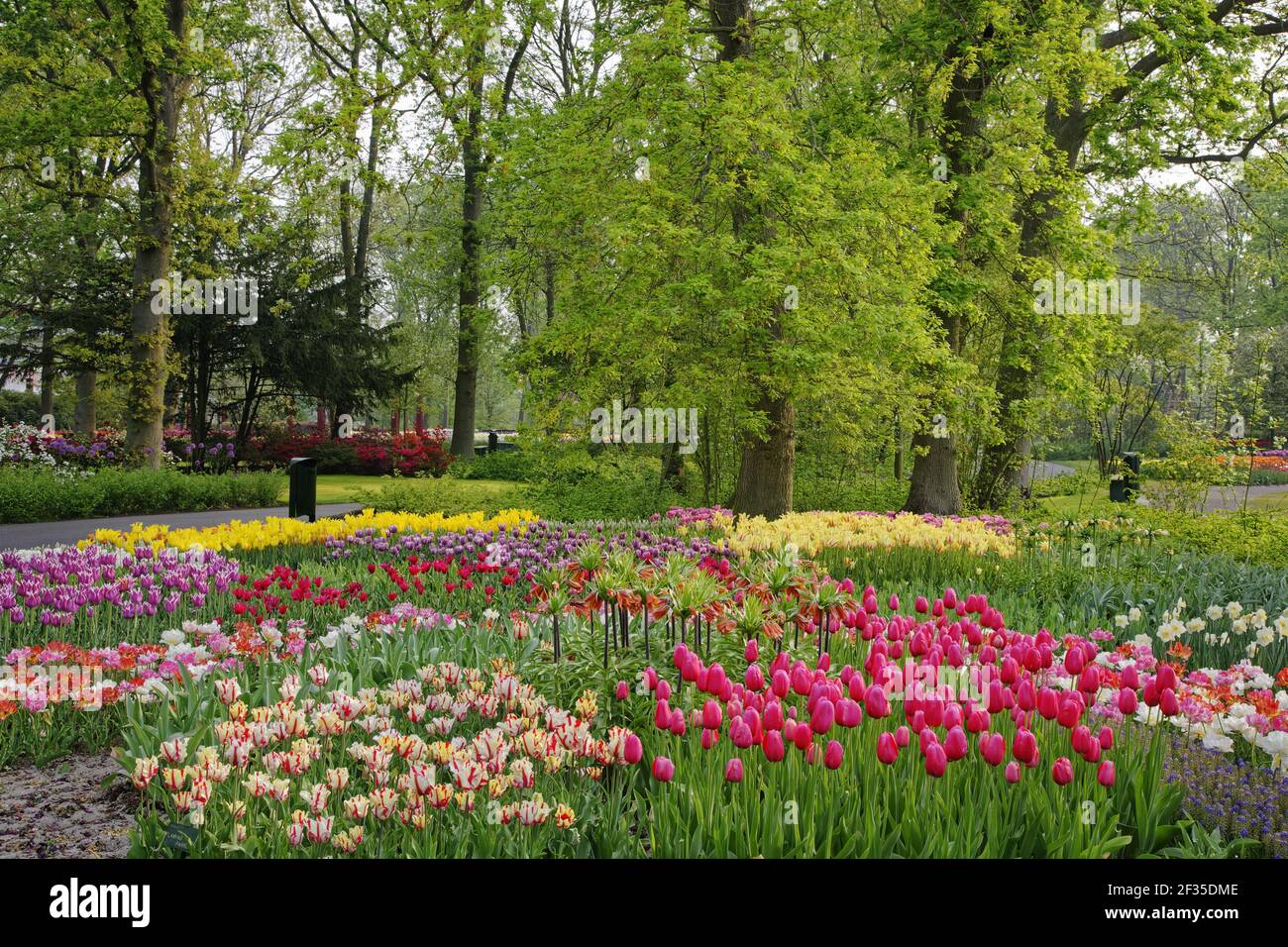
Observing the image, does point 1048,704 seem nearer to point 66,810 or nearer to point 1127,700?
point 1127,700

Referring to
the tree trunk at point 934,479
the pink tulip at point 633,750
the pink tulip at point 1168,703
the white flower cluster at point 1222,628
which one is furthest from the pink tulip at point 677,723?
the tree trunk at point 934,479

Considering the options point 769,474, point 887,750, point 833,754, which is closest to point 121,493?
point 769,474

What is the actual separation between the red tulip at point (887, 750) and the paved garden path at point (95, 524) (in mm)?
10698

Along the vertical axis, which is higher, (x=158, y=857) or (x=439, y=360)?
(x=439, y=360)

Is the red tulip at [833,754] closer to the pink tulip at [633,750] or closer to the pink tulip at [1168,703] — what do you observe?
the pink tulip at [633,750]

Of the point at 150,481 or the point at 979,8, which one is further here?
the point at 150,481

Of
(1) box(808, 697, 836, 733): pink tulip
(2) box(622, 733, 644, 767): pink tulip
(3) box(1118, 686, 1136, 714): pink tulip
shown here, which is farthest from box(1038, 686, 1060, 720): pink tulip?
(2) box(622, 733, 644, 767): pink tulip

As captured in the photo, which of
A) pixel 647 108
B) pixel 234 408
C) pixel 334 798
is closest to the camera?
pixel 334 798

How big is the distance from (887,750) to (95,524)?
50.3ft

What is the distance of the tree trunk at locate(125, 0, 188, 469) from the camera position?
1791 cm

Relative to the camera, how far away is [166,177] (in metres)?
18.3
